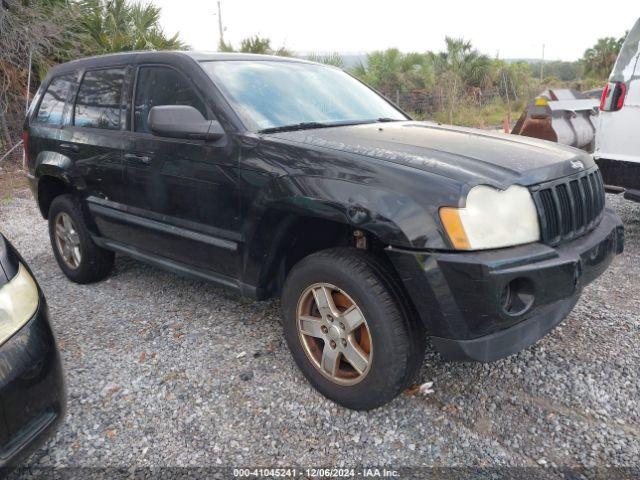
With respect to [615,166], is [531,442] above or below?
below

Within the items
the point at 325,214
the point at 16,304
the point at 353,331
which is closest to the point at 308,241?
the point at 325,214

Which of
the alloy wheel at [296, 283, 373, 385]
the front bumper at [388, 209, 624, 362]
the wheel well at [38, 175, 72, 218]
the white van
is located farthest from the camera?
the white van

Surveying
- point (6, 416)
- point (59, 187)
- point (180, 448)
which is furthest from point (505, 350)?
point (59, 187)

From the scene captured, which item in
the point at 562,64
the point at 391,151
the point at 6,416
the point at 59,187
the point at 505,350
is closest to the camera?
the point at 6,416

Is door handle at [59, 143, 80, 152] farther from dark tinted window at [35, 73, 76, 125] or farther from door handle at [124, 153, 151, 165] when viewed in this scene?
door handle at [124, 153, 151, 165]

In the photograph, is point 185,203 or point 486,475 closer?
point 486,475

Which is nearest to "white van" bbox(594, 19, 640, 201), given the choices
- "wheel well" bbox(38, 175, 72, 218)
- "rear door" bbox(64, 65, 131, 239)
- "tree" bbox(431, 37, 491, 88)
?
"rear door" bbox(64, 65, 131, 239)

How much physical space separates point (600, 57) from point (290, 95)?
1819 inches

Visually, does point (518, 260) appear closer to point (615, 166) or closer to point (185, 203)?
point (185, 203)

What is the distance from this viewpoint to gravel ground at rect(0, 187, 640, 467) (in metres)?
2.32

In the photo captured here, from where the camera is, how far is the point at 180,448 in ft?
7.80

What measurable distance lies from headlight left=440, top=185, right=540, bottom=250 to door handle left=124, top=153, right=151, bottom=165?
6.72 ft

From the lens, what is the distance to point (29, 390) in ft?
6.36

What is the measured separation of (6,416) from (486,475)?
1864mm
